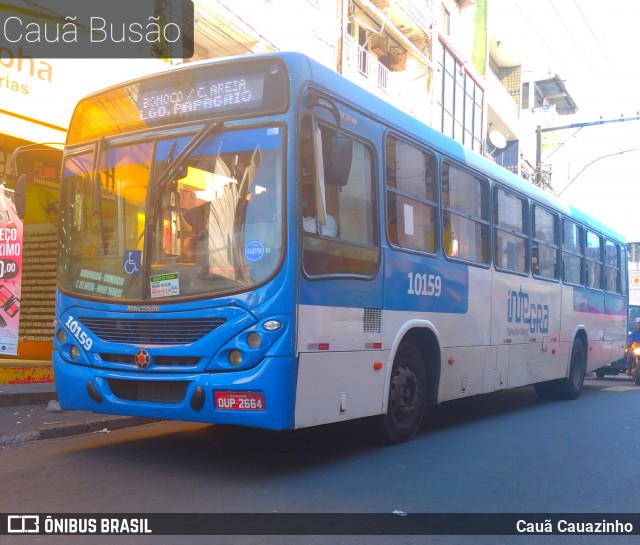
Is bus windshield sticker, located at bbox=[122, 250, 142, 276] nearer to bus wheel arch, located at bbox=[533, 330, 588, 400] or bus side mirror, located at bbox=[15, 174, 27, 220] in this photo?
bus side mirror, located at bbox=[15, 174, 27, 220]

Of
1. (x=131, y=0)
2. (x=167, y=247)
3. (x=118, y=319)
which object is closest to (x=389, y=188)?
(x=167, y=247)

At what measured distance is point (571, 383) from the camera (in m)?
12.3

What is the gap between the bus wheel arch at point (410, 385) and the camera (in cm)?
693

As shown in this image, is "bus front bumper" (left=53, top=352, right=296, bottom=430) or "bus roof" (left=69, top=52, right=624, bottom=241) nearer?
"bus front bumper" (left=53, top=352, right=296, bottom=430)

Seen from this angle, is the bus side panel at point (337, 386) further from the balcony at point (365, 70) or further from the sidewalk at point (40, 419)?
the balcony at point (365, 70)

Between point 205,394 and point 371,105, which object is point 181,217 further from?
point 371,105

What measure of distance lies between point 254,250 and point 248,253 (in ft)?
0.17

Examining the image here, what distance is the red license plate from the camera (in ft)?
17.5

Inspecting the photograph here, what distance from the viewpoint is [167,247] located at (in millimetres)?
5805

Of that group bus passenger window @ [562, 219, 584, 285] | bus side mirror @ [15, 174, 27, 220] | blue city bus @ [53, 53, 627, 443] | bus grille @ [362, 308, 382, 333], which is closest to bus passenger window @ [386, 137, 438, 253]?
blue city bus @ [53, 53, 627, 443]

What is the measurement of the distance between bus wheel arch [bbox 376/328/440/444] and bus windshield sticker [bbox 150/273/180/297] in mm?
2247

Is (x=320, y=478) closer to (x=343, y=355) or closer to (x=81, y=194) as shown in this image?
(x=343, y=355)

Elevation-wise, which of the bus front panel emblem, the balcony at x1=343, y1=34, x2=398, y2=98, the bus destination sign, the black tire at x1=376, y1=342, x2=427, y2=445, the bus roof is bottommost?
the black tire at x1=376, y1=342, x2=427, y2=445

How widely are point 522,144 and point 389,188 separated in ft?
96.6
